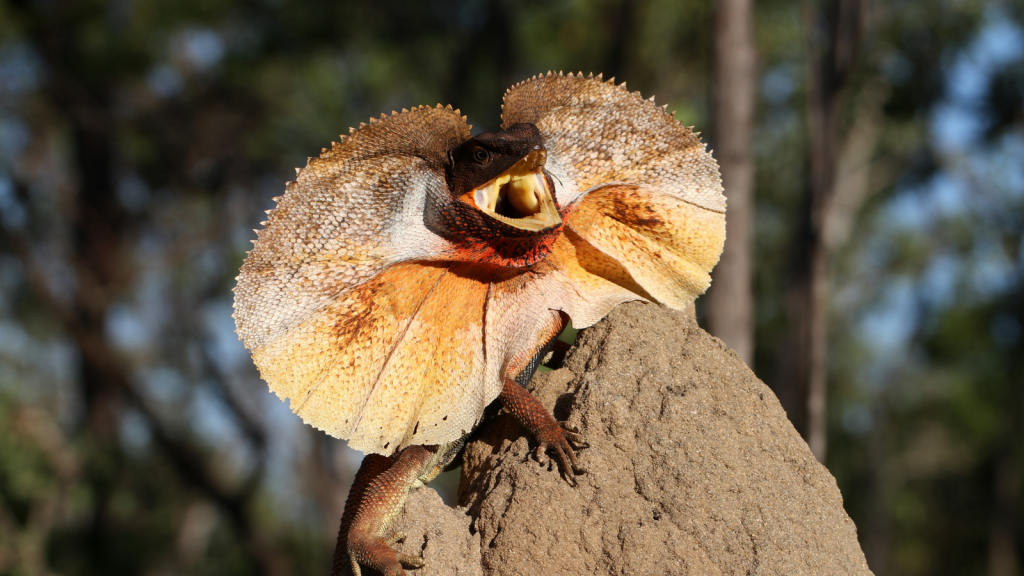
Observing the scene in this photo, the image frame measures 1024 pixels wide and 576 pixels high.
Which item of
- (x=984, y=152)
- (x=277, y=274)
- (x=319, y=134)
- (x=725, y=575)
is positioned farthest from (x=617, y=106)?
(x=984, y=152)

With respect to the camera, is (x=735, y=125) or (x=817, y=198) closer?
(x=735, y=125)

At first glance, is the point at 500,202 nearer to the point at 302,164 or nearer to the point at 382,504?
the point at 382,504

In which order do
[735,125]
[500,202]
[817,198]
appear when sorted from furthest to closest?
[817,198], [735,125], [500,202]

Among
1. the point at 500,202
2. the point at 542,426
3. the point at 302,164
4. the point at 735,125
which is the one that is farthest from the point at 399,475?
the point at 302,164

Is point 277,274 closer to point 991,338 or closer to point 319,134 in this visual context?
point 319,134

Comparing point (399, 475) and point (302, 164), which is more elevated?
point (302, 164)
